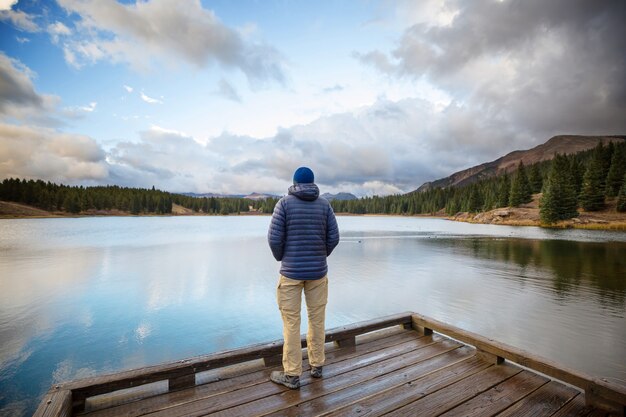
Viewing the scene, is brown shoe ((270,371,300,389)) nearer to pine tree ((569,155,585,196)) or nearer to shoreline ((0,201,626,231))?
shoreline ((0,201,626,231))

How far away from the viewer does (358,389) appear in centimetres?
450

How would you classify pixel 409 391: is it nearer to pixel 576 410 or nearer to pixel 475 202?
pixel 576 410

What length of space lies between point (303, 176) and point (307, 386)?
3.03 m

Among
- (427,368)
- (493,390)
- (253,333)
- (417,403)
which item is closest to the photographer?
(417,403)

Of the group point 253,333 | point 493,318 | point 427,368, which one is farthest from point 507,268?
point 427,368

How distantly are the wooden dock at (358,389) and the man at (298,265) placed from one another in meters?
0.38

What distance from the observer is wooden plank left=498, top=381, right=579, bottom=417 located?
3.97 m

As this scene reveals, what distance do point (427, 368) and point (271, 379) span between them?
8.29 ft

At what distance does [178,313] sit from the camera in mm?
12852

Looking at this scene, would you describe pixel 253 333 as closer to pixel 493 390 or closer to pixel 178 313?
pixel 178 313

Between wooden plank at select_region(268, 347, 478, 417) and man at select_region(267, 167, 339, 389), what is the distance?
49 cm

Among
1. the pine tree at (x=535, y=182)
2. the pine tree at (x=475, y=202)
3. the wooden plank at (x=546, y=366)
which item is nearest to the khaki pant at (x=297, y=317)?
the wooden plank at (x=546, y=366)

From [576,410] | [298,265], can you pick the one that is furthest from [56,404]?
[576,410]

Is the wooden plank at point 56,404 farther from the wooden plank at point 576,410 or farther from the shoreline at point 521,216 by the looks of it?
the shoreline at point 521,216
